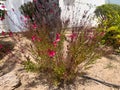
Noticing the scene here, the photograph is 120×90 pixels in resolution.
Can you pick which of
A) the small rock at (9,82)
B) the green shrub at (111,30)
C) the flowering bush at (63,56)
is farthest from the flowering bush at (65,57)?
the green shrub at (111,30)

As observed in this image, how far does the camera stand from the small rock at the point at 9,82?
181 inches

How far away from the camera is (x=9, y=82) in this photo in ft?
15.4

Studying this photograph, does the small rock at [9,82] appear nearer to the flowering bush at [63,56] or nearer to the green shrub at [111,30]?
the flowering bush at [63,56]

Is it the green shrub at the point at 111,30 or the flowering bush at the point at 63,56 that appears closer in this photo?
the flowering bush at the point at 63,56

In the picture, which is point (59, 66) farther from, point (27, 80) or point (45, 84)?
point (27, 80)

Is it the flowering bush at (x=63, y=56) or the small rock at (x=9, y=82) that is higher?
the flowering bush at (x=63, y=56)

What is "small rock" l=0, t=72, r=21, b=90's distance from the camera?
15.1ft

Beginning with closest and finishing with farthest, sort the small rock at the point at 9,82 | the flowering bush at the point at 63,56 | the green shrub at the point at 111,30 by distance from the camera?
the flowering bush at the point at 63,56
the small rock at the point at 9,82
the green shrub at the point at 111,30

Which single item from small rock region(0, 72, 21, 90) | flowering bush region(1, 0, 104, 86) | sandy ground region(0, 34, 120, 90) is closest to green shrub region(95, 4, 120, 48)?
sandy ground region(0, 34, 120, 90)

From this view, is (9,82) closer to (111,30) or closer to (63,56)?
(63,56)

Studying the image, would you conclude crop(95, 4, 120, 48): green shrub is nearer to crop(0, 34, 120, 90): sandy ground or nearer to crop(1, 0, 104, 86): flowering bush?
crop(0, 34, 120, 90): sandy ground

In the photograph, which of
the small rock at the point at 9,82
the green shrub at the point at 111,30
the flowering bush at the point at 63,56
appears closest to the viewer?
the flowering bush at the point at 63,56

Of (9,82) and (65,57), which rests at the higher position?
(65,57)

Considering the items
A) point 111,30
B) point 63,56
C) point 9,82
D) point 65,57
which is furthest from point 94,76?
point 111,30
